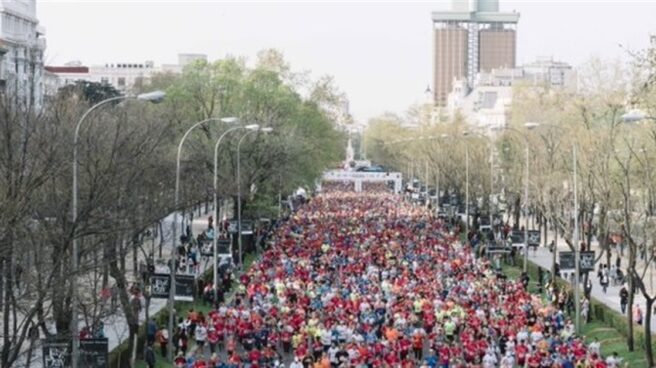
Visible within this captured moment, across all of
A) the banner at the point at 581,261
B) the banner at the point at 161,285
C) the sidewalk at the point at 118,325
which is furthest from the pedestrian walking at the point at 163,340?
the banner at the point at 581,261

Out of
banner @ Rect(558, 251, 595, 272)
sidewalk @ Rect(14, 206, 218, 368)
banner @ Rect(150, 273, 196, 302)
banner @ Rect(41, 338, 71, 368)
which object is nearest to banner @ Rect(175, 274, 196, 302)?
banner @ Rect(150, 273, 196, 302)

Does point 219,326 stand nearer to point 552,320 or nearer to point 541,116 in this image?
point 552,320

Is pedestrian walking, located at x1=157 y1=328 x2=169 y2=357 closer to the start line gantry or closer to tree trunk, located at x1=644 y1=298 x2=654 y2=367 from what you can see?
tree trunk, located at x1=644 y1=298 x2=654 y2=367

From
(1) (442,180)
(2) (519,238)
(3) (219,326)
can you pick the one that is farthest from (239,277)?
(1) (442,180)

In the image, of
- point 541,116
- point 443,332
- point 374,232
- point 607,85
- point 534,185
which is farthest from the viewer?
point 541,116

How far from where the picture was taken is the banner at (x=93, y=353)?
25594mm

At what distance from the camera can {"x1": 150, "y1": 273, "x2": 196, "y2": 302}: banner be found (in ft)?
111

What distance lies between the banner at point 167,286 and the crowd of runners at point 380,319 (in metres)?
0.98

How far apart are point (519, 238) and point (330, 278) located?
10.8m

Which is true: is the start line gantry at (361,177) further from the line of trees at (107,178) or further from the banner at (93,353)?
the banner at (93,353)

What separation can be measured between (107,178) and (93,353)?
12.1 feet

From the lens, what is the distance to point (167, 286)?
33.8m

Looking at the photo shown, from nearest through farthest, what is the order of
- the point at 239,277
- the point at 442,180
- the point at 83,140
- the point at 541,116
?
the point at 83,140 → the point at 239,277 → the point at 541,116 → the point at 442,180

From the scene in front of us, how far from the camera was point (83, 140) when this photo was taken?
31.6 meters
